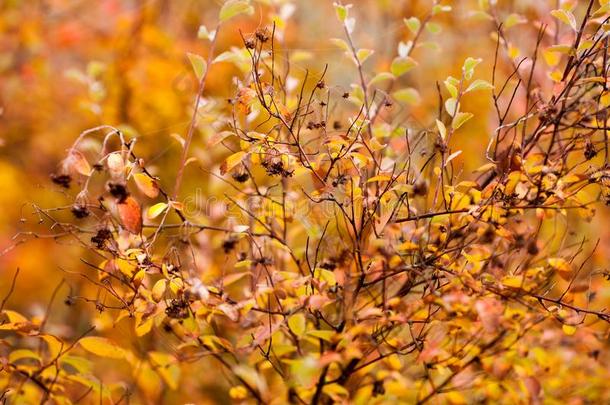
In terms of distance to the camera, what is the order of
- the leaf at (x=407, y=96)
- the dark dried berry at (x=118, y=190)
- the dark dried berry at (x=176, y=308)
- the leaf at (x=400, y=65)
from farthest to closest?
the leaf at (x=407, y=96) → the leaf at (x=400, y=65) → the dark dried berry at (x=176, y=308) → the dark dried berry at (x=118, y=190)

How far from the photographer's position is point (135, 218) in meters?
1.72

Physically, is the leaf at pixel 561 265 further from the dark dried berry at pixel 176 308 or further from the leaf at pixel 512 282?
the dark dried berry at pixel 176 308

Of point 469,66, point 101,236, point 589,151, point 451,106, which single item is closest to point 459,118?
point 451,106

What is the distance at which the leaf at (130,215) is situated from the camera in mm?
1687

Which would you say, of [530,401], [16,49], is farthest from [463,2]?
[530,401]

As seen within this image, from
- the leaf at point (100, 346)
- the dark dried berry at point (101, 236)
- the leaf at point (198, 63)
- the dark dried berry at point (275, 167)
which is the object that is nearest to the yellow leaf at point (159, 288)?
the dark dried berry at point (101, 236)

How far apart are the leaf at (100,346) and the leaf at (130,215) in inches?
20.7

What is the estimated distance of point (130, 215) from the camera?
1.71 metres

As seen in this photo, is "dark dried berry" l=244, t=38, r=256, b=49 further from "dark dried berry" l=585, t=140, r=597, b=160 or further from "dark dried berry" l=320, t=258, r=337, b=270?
"dark dried berry" l=585, t=140, r=597, b=160

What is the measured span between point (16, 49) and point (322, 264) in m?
5.21

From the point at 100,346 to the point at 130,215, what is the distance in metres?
0.60

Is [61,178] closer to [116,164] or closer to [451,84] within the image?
[116,164]

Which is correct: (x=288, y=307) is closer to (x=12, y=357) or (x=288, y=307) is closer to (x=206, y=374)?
(x=12, y=357)

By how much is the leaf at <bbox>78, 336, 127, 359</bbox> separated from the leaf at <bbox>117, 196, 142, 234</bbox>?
527mm
